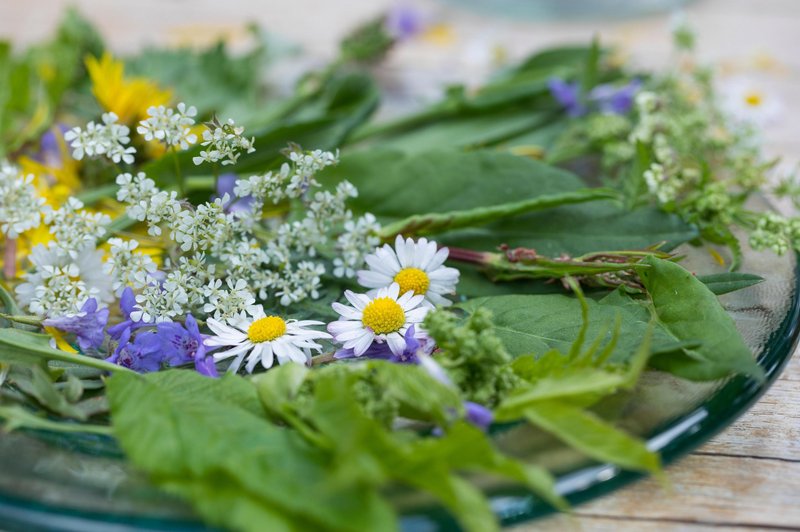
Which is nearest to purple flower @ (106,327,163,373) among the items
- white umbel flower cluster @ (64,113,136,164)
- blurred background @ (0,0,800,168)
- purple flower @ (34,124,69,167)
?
white umbel flower cluster @ (64,113,136,164)

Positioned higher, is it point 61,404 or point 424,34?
point 424,34

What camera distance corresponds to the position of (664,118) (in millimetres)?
711

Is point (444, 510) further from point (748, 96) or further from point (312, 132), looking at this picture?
point (748, 96)

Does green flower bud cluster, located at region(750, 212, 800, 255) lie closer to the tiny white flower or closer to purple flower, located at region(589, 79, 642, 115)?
purple flower, located at region(589, 79, 642, 115)

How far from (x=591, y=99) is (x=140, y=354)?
1.65 ft

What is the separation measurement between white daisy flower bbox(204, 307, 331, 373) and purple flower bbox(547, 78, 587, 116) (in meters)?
0.41

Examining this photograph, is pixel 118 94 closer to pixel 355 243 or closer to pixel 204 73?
pixel 204 73

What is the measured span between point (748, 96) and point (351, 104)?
0.43 m

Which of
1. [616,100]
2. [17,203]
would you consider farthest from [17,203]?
[616,100]

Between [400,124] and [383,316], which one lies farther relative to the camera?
[400,124]

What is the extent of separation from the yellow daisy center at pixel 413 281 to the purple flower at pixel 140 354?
5.9 inches

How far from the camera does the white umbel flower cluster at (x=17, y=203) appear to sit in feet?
1.70

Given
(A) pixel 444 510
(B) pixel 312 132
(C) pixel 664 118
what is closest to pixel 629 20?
(C) pixel 664 118

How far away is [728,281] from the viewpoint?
1.66 ft
